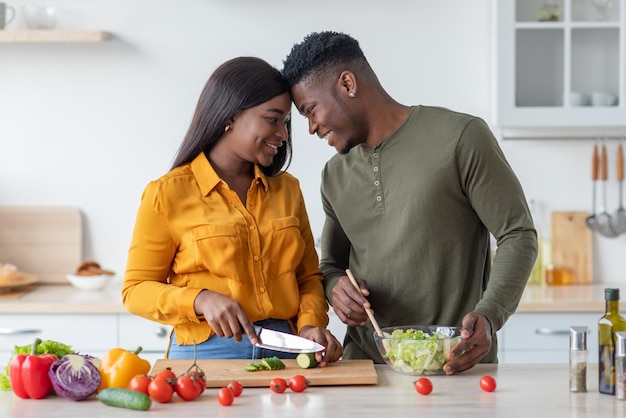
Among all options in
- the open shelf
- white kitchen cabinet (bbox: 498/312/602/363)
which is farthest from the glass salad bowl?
the open shelf

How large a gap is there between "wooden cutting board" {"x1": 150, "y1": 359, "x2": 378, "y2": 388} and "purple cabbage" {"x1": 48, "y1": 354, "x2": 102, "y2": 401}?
0.15 m

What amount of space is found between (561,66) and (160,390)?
7.62 feet

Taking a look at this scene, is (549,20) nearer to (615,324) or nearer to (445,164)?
(445,164)

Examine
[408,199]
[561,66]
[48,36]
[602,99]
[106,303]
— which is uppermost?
[48,36]

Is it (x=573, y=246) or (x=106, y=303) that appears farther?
(x=573, y=246)

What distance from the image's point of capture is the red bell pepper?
1832 millimetres

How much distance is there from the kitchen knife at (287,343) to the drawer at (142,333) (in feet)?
4.71

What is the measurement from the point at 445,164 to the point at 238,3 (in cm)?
186

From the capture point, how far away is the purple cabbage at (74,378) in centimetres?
181

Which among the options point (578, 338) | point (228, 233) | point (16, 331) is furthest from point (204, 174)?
point (16, 331)

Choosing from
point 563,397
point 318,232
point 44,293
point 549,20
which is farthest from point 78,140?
point 563,397

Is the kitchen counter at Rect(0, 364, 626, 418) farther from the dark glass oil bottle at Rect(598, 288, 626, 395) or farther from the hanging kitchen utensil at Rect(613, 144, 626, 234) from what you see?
the hanging kitchen utensil at Rect(613, 144, 626, 234)

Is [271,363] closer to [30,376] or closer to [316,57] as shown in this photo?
[30,376]

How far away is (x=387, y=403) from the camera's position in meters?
1.80
